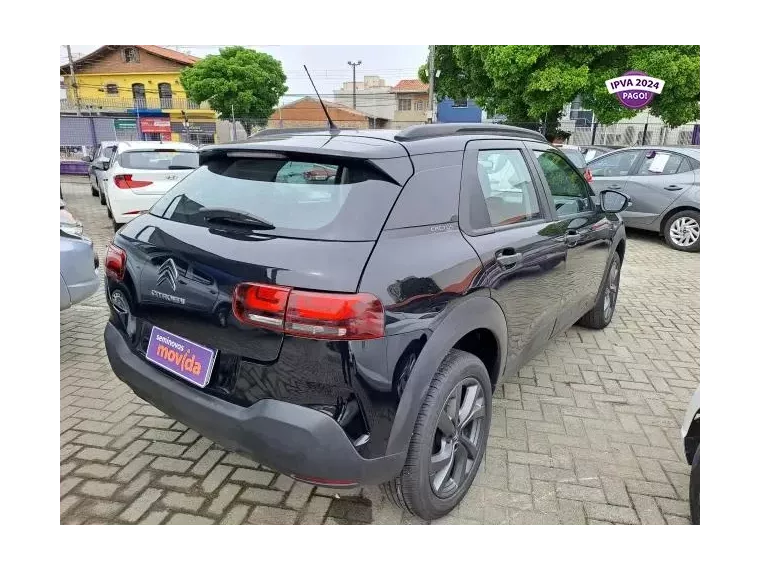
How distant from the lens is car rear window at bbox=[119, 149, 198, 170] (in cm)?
834

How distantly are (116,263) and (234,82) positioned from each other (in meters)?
36.8

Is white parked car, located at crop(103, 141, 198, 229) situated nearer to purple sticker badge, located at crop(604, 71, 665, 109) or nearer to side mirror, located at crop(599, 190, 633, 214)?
side mirror, located at crop(599, 190, 633, 214)

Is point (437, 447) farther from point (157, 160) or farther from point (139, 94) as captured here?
point (139, 94)

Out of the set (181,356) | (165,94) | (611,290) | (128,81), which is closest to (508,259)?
(181,356)

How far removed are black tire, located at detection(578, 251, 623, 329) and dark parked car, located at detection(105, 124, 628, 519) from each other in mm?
1968

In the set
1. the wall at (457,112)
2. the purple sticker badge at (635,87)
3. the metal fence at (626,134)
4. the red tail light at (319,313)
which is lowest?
the red tail light at (319,313)

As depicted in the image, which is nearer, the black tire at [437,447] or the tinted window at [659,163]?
the black tire at [437,447]

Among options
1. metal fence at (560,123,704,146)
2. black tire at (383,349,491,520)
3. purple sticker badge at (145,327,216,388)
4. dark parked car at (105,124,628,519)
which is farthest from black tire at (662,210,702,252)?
metal fence at (560,123,704,146)

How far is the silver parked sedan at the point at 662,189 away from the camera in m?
8.04

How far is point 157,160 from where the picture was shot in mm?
8500

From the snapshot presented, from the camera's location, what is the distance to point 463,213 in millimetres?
2289

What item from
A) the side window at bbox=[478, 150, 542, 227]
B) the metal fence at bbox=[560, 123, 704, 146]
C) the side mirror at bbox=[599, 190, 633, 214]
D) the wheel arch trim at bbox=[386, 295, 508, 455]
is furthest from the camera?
the metal fence at bbox=[560, 123, 704, 146]

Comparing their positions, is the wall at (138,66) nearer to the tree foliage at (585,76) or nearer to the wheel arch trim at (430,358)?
the tree foliage at (585,76)

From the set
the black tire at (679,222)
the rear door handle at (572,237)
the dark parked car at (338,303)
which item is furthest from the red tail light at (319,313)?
the black tire at (679,222)
